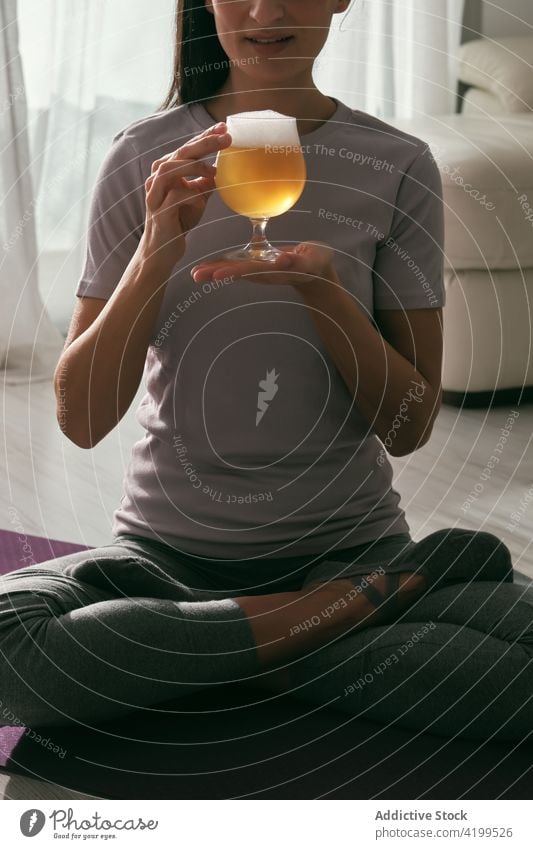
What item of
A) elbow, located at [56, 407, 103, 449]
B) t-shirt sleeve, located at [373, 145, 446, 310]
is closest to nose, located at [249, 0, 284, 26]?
t-shirt sleeve, located at [373, 145, 446, 310]

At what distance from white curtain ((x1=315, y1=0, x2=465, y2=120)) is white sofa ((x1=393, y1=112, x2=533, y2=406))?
55 cm

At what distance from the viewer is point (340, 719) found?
105 cm

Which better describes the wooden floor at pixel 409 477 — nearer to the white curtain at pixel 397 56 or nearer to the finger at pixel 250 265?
the finger at pixel 250 265

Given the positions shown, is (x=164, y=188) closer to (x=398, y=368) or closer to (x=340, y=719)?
(x=398, y=368)

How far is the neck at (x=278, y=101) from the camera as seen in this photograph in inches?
43.1

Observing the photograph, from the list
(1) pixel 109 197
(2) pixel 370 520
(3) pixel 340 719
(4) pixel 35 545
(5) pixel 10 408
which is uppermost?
(1) pixel 109 197

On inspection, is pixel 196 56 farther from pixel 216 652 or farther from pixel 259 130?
pixel 216 652

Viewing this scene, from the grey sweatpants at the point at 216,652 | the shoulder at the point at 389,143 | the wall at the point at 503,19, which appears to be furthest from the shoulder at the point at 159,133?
the wall at the point at 503,19

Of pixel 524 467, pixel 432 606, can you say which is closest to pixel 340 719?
pixel 432 606

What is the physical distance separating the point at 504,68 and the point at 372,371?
1681 millimetres

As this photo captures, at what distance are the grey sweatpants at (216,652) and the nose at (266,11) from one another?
0.44 metres

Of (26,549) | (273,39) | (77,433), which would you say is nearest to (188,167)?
(273,39)

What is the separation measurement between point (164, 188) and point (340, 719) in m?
0.46
